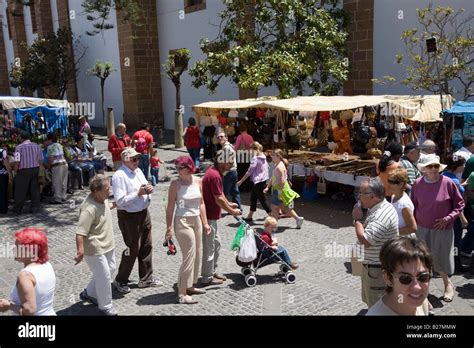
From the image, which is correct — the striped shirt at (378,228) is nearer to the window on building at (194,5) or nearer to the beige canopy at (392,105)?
the beige canopy at (392,105)

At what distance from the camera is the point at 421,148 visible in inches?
285

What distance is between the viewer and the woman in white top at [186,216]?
5438 millimetres

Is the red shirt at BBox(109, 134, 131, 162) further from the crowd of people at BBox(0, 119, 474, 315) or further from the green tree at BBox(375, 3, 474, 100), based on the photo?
the green tree at BBox(375, 3, 474, 100)

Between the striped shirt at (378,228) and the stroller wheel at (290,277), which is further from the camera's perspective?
the stroller wheel at (290,277)

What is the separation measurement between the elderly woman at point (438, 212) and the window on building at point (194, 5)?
17.4 metres

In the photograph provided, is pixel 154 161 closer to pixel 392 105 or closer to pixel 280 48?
pixel 280 48

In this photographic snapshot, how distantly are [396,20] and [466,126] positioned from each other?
674 centimetres

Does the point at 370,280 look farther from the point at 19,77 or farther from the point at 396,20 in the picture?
the point at 19,77

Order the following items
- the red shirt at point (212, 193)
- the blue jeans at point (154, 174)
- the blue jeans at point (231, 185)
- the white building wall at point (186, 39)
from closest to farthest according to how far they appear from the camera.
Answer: the red shirt at point (212, 193), the blue jeans at point (231, 185), the blue jeans at point (154, 174), the white building wall at point (186, 39)

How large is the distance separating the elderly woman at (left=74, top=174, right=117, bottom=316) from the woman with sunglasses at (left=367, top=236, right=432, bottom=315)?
314 centimetres

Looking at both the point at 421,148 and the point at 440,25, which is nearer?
the point at 421,148

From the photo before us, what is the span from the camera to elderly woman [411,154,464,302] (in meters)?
5.30

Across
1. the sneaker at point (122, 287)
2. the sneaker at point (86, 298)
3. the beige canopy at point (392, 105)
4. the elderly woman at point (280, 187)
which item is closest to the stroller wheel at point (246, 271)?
the sneaker at point (122, 287)
